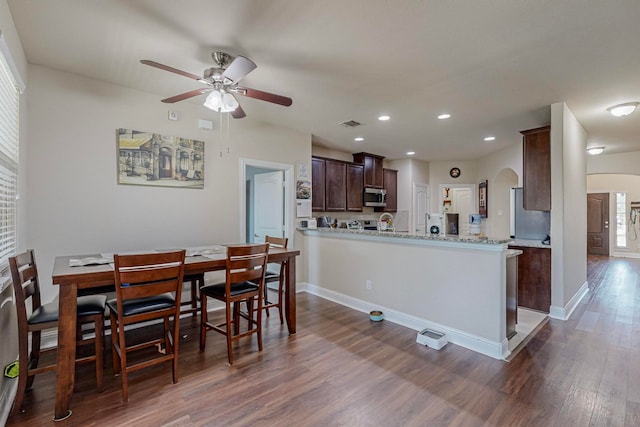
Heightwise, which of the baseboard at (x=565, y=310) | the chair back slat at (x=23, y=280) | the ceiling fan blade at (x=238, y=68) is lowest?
the baseboard at (x=565, y=310)

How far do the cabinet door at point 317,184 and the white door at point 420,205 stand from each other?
116 inches

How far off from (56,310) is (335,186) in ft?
14.9

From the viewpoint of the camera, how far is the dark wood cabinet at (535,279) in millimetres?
3826

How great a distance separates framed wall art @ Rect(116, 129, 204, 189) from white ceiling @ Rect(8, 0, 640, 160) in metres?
0.49

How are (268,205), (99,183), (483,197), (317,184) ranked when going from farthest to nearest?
1. (483,197)
2. (317,184)
3. (268,205)
4. (99,183)

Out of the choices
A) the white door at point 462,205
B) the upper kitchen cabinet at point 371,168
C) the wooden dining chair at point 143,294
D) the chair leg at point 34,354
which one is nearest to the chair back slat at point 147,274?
the wooden dining chair at point 143,294

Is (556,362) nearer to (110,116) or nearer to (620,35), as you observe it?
(620,35)

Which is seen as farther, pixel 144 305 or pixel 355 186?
pixel 355 186

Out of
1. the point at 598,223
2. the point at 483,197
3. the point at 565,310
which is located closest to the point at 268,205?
the point at 565,310

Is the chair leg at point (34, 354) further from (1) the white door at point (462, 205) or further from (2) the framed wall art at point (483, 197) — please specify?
(1) the white door at point (462, 205)

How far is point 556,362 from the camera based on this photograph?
262 cm

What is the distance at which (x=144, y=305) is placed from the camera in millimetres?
2256

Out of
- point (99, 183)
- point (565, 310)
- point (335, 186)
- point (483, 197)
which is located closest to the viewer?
point (99, 183)

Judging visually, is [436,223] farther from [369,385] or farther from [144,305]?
[144,305]
